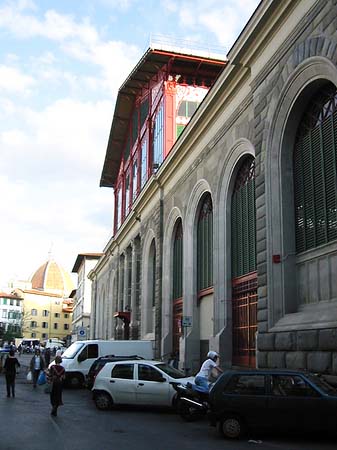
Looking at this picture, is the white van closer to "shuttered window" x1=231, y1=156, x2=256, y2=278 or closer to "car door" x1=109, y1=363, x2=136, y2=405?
"shuttered window" x1=231, y1=156, x2=256, y2=278

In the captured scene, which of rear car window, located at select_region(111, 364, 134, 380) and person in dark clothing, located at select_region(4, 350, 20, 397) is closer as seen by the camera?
rear car window, located at select_region(111, 364, 134, 380)

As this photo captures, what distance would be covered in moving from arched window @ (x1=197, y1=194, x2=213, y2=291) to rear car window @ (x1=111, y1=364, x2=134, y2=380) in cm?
802

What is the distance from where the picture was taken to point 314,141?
48.7 feet

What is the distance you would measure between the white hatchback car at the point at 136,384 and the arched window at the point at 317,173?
5034 millimetres

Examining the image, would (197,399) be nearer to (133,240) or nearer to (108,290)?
(133,240)

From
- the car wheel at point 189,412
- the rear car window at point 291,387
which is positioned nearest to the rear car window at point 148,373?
the car wheel at point 189,412

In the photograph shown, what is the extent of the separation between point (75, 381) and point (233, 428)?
615 inches

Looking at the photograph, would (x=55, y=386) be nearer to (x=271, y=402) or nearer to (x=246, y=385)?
(x=246, y=385)

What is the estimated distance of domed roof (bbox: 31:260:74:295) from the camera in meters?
162

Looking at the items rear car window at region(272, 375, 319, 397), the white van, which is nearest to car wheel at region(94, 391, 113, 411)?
rear car window at region(272, 375, 319, 397)

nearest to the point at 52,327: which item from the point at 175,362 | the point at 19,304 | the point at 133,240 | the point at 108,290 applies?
the point at 19,304

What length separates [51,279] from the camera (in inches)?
6442

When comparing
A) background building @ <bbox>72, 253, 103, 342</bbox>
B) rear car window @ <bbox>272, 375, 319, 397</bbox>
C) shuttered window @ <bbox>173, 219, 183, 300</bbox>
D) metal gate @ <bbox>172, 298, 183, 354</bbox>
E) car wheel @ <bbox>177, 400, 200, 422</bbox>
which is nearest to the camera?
rear car window @ <bbox>272, 375, 319, 397</bbox>

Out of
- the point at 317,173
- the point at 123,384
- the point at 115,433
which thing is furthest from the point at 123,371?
the point at 317,173
